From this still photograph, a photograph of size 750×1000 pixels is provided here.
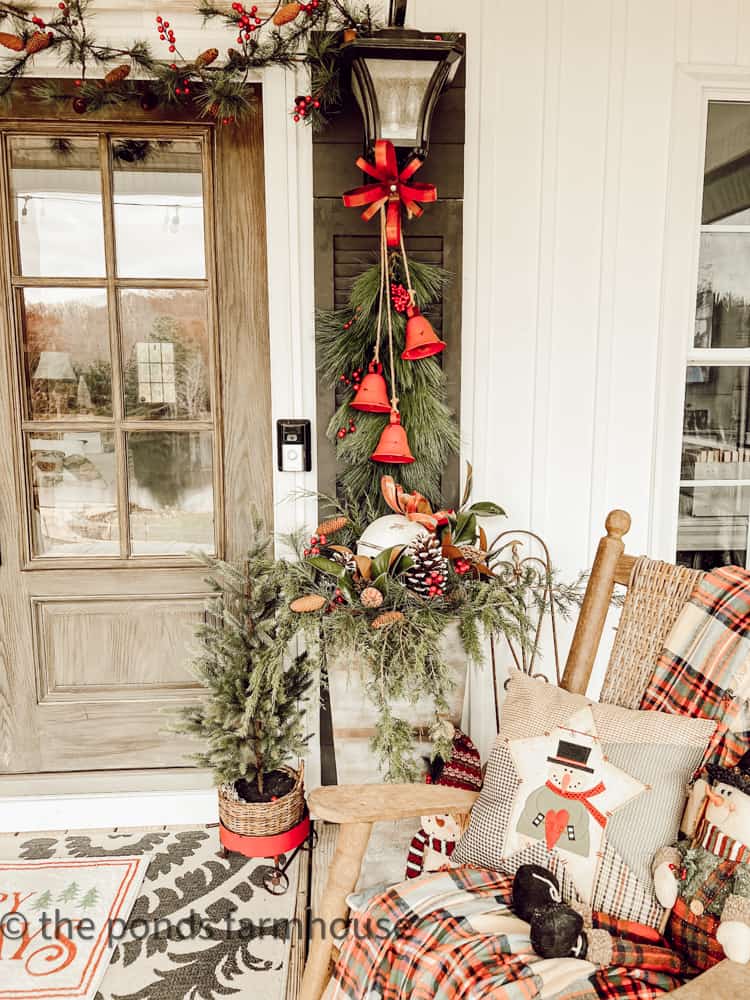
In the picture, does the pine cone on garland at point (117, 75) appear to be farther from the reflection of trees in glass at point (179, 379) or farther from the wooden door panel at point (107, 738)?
the wooden door panel at point (107, 738)

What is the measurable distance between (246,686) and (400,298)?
114cm

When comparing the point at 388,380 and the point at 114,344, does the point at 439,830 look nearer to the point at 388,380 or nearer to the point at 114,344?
the point at 388,380

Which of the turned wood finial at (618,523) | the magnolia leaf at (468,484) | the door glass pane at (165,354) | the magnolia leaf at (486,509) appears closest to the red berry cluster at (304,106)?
the door glass pane at (165,354)

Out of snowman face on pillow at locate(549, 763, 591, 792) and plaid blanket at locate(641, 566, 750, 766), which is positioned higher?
plaid blanket at locate(641, 566, 750, 766)

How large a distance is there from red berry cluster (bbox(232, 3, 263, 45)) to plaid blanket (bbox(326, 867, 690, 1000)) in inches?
78.9

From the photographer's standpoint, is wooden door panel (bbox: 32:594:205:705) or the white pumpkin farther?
wooden door panel (bbox: 32:594:205:705)

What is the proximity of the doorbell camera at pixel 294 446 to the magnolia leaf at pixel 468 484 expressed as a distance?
0.47 meters

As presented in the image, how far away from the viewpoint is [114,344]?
2111 millimetres

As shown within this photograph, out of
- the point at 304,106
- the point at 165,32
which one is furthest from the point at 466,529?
the point at 165,32

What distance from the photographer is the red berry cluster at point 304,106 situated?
6.10 feet

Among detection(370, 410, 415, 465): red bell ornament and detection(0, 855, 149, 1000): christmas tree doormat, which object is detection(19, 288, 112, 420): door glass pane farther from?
detection(0, 855, 149, 1000): christmas tree doormat

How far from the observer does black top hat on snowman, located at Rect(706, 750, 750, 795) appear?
47.3 inches

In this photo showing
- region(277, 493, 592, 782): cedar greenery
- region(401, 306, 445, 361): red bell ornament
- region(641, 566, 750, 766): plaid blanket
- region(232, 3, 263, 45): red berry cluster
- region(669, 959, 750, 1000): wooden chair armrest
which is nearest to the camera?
region(669, 959, 750, 1000): wooden chair armrest

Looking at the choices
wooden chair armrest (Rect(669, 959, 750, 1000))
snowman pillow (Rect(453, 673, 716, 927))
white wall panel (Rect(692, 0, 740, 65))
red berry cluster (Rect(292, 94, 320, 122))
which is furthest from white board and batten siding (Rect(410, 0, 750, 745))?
wooden chair armrest (Rect(669, 959, 750, 1000))
